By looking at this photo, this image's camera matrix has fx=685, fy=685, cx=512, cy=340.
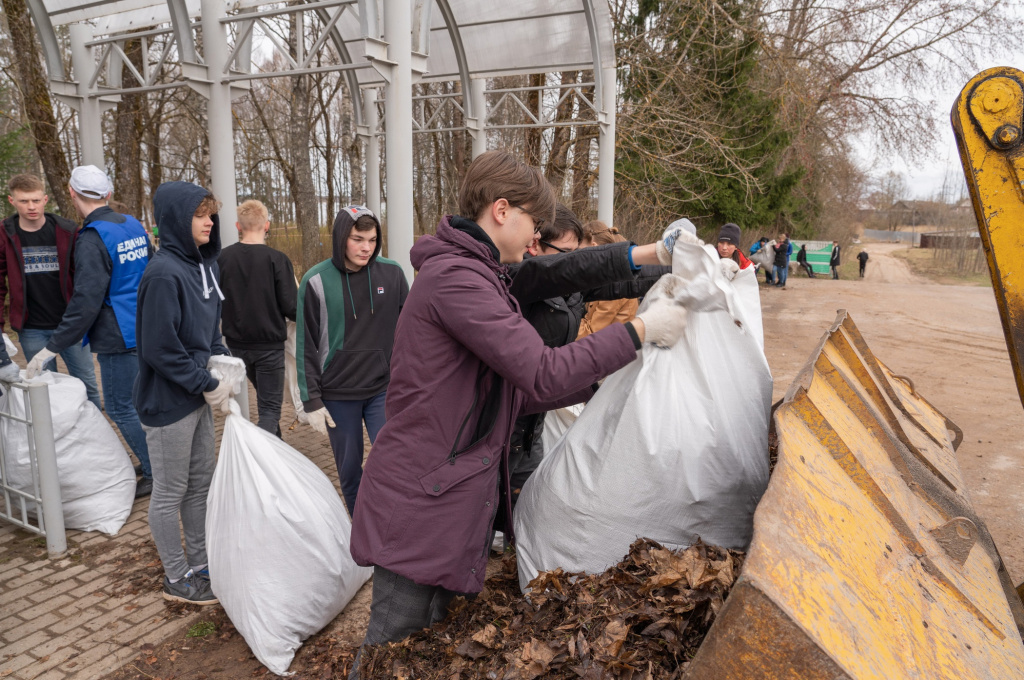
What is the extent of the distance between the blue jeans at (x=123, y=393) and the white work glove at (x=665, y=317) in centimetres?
338

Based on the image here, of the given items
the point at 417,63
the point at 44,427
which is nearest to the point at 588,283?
the point at 44,427

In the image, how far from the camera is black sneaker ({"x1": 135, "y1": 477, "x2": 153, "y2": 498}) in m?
4.11

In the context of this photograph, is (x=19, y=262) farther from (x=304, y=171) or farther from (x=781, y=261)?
(x=781, y=261)

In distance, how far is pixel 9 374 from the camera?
3.54 meters

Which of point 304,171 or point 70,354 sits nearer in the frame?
point 70,354

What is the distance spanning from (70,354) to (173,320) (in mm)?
2227

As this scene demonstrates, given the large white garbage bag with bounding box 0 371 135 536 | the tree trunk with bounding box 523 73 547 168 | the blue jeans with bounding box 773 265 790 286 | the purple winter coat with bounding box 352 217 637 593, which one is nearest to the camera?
the purple winter coat with bounding box 352 217 637 593

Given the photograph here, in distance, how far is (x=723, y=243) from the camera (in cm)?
659

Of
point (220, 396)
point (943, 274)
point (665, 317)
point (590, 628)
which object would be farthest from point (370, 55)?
point (943, 274)

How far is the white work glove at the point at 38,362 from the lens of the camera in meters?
3.69

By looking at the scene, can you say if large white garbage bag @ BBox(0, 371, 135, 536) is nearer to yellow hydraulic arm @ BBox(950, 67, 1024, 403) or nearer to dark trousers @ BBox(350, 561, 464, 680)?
dark trousers @ BBox(350, 561, 464, 680)

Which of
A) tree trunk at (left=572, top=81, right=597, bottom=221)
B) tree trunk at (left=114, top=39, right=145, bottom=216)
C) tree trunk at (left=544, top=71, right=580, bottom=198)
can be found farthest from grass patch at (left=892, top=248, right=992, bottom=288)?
tree trunk at (left=114, top=39, right=145, bottom=216)

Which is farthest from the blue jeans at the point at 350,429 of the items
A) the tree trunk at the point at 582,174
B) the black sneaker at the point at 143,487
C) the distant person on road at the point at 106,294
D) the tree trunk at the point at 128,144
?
the tree trunk at the point at 582,174

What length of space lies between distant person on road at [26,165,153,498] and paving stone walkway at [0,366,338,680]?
19.3 inches
